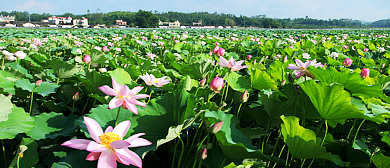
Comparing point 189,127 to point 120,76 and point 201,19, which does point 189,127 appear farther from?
point 201,19

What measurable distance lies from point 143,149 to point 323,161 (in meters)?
0.65

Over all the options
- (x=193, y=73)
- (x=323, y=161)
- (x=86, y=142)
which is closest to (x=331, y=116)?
(x=323, y=161)

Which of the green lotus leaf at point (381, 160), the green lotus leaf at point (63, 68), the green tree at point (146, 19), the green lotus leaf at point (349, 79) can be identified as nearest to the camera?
the green lotus leaf at point (381, 160)

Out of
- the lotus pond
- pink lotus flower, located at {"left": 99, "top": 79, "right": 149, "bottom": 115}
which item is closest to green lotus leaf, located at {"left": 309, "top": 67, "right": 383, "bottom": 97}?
the lotus pond

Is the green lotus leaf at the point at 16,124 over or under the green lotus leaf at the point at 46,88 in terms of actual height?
under

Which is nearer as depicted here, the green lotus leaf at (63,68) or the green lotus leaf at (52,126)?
the green lotus leaf at (52,126)

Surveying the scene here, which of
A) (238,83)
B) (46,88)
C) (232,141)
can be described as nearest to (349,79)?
(238,83)

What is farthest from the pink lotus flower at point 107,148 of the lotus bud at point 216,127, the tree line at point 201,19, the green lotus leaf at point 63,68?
the tree line at point 201,19

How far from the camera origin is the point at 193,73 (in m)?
1.46

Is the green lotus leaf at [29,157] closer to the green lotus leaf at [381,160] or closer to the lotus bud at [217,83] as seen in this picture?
the lotus bud at [217,83]

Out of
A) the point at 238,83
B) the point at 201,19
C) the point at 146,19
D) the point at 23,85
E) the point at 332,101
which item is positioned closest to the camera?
the point at 332,101

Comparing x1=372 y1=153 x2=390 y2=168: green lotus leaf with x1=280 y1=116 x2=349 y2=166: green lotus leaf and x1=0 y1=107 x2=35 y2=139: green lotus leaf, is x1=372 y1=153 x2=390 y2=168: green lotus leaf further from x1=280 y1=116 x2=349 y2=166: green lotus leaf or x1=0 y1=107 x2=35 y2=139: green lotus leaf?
x1=0 y1=107 x2=35 y2=139: green lotus leaf

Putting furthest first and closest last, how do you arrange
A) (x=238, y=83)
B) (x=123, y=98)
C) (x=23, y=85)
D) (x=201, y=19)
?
(x=201, y=19)
(x=238, y=83)
(x=23, y=85)
(x=123, y=98)

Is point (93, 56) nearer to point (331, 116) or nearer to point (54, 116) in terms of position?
point (54, 116)
